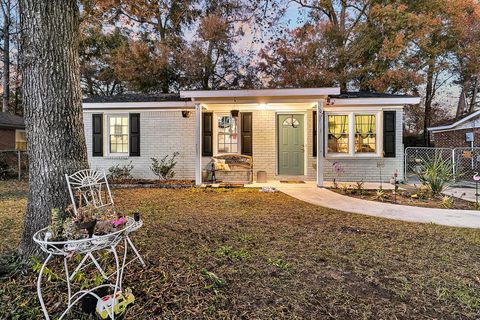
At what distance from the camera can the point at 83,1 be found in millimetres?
6191

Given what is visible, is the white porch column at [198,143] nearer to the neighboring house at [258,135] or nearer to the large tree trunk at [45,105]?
the neighboring house at [258,135]

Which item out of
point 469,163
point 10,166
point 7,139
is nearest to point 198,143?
point 10,166

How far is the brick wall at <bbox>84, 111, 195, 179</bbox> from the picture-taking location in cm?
937

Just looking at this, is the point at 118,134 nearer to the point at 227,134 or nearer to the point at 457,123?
the point at 227,134

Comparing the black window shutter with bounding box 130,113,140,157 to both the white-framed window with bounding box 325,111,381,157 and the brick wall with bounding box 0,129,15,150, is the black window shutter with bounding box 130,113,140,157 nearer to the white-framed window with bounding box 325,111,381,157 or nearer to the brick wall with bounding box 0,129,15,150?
the white-framed window with bounding box 325,111,381,157

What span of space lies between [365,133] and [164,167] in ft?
21.7

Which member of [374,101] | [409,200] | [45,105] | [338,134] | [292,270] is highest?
[374,101]

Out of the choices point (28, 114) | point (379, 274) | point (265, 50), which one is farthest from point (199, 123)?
point (265, 50)

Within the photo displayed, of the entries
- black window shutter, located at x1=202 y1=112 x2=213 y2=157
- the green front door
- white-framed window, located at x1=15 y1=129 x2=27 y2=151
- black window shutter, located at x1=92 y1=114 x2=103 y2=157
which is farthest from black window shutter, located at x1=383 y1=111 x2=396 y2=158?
white-framed window, located at x1=15 y1=129 x2=27 y2=151

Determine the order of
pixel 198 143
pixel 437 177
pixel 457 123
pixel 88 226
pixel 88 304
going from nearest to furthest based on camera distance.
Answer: pixel 88 226
pixel 88 304
pixel 437 177
pixel 198 143
pixel 457 123

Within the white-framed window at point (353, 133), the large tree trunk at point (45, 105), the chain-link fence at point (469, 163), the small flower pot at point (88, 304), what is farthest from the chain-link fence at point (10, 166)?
the chain-link fence at point (469, 163)

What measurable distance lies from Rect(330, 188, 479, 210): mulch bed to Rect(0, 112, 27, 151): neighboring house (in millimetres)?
16234

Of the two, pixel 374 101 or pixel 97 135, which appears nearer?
pixel 374 101

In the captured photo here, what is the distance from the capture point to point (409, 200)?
6.11 metres
